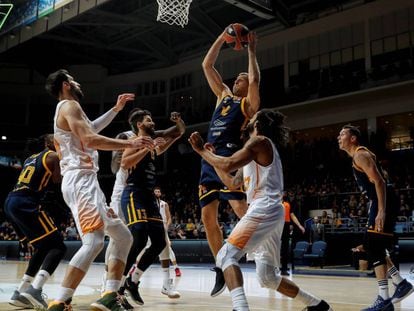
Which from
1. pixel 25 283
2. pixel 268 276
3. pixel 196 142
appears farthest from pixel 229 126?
pixel 25 283

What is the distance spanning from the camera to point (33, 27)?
2283cm

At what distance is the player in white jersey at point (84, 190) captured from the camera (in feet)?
13.3

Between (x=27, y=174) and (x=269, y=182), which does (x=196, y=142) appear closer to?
(x=269, y=182)

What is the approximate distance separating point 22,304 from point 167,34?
87.9ft

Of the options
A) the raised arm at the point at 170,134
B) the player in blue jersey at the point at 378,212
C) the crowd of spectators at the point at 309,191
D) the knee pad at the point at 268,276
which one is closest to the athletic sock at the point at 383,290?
the player in blue jersey at the point at 378,212

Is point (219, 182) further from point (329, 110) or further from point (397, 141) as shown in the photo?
point (397, 141)

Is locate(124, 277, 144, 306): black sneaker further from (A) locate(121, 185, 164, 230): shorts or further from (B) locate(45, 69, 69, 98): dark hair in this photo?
(B) locate(45, 69, 69, 98): dark hair

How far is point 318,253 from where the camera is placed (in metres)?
13.0

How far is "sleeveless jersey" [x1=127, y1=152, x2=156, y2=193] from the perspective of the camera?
5.76 metres

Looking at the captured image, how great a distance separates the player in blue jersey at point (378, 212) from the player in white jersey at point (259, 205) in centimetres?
142

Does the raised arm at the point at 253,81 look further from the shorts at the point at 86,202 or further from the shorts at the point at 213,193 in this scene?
the shorts at the point at 86,202

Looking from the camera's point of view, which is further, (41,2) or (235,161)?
(41,2)

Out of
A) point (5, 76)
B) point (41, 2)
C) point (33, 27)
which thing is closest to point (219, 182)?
point (41, 2)

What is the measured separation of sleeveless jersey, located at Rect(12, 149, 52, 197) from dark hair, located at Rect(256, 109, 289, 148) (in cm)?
285
